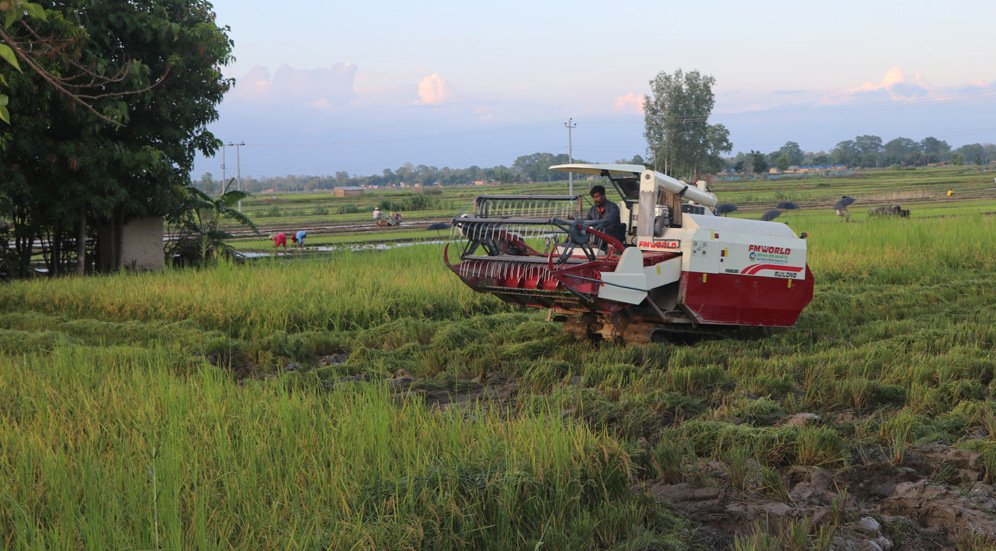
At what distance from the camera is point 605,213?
9531mm

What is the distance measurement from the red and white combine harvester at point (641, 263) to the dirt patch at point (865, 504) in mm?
3293

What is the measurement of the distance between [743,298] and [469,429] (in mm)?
5170

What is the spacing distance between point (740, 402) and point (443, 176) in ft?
463

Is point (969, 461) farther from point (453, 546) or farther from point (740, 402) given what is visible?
point (453, 546)

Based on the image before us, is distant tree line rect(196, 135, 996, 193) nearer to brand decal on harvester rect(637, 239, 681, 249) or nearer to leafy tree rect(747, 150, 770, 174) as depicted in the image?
leafy tree rect(747, 150, 770, 174)

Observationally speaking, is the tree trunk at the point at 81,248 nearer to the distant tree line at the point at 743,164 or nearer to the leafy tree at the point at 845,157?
the distant tree line at the point at 743,164

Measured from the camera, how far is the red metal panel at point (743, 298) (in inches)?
367

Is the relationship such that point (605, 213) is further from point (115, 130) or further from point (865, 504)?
point (115, 130)

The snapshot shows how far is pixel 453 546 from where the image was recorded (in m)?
4.09

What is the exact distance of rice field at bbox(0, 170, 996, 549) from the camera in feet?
13.5

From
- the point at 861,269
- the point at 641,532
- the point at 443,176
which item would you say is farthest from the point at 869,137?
the point at 641,532

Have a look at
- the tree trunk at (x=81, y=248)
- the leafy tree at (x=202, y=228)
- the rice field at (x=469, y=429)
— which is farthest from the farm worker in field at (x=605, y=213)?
the tree trunk at (x=81, y=248)

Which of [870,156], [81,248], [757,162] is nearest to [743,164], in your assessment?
[757,162]

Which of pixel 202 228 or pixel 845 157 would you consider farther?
pixel 845 157
